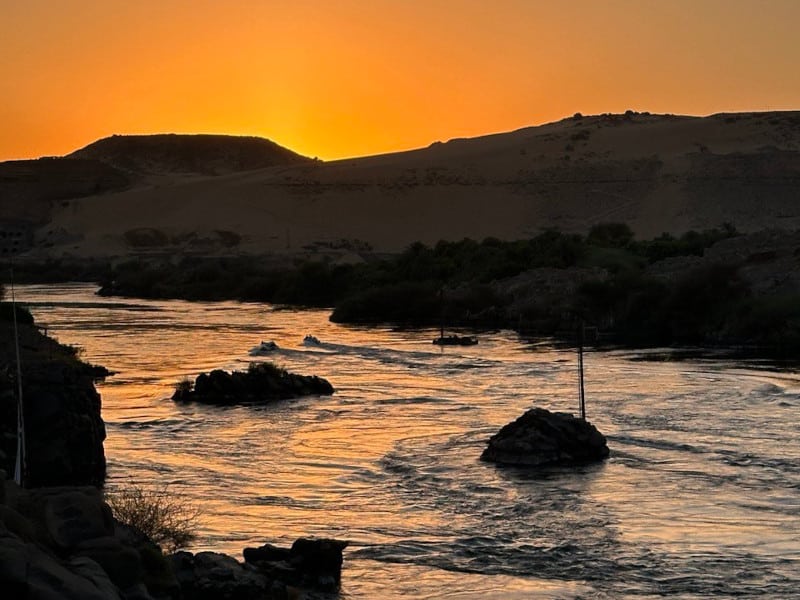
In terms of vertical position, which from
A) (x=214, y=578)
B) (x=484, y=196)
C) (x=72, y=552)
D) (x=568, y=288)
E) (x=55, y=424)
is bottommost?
(x=214, y=578)

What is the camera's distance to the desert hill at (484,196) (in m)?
116

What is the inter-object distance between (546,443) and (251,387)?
A: 40.2ft

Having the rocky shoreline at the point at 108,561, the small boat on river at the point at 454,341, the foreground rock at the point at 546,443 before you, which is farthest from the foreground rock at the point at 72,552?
the small boat on river at the point at 454,341

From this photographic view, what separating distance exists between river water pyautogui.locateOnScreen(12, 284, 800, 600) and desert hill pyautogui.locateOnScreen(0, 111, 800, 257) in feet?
236

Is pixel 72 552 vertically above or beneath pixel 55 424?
beneath

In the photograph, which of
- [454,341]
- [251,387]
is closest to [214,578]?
[251,387]

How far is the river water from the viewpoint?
1812 centimetres

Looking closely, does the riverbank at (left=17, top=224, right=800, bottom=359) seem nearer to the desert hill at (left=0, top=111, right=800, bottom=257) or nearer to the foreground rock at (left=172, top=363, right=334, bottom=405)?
the foreground rock at (left=172, top=363, right=334, bottom=405)

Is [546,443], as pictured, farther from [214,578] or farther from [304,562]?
[214,578]

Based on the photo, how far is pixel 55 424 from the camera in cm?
2377

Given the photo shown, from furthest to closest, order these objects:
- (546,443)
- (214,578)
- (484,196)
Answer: (484,196) → (546,443) → (214,578)

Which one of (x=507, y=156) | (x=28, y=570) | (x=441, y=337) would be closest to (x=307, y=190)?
(x=507, y=156)

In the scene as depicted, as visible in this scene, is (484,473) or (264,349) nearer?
(484,473)

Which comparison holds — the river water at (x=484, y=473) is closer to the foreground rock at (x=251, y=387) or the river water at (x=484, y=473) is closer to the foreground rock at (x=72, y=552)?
the foreground rock at (x=251, y=387)
